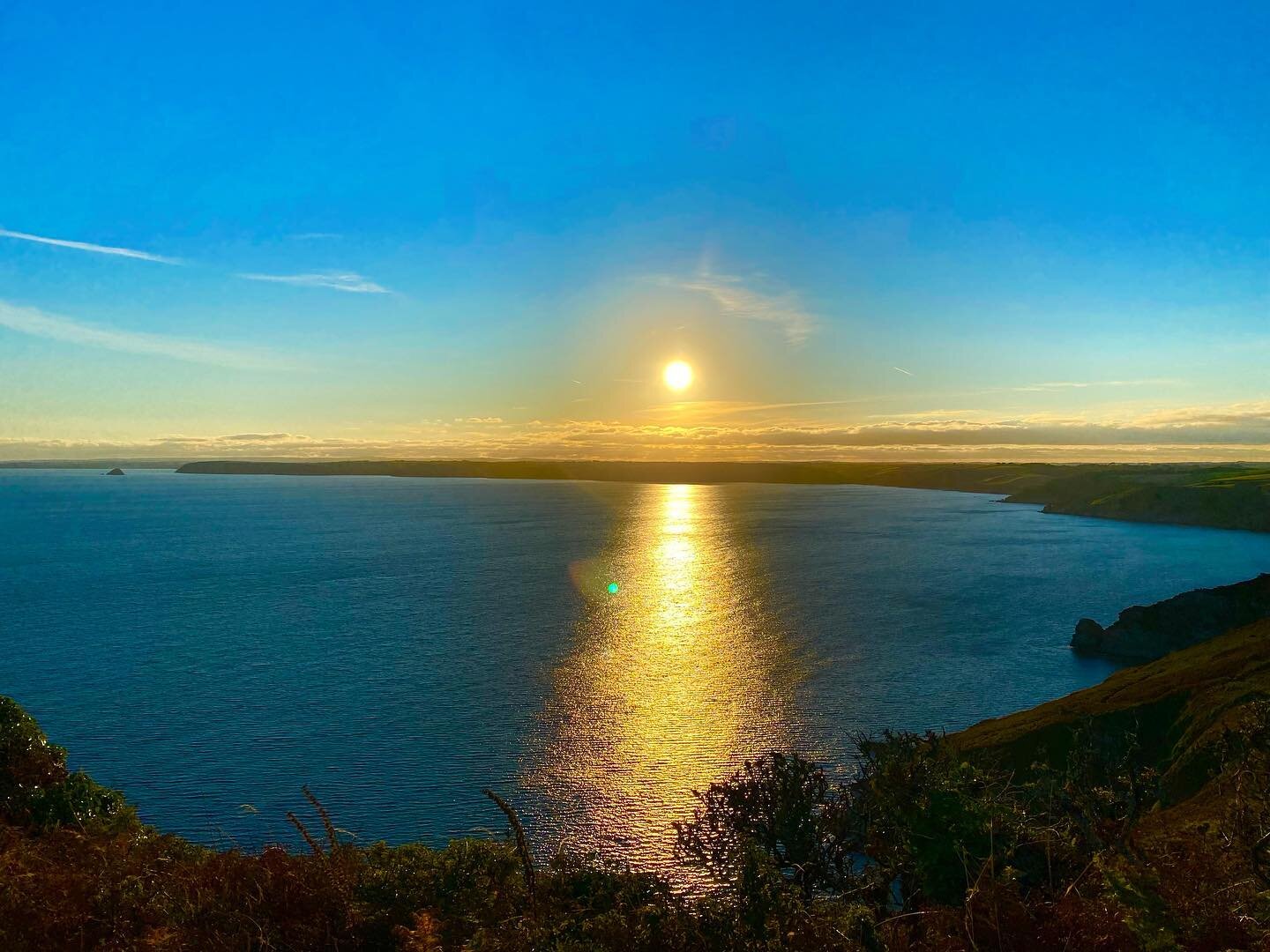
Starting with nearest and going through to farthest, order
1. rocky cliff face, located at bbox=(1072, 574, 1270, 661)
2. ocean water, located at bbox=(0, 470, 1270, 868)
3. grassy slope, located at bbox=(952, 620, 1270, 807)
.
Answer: grassy slope, located at bbox=(952, 620, 1270, 807), ocean water, located at bbox=(0, 470, 1270, 868), rocky cliff face, located at bbox=(1072, 574, 1270, 661)

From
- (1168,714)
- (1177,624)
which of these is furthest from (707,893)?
(1177,624)

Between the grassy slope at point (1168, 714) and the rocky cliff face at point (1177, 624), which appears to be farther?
the rocky cliff face at point (1177, 624)

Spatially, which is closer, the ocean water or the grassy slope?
the grassy slope

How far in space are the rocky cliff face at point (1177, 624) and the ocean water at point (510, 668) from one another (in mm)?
4006

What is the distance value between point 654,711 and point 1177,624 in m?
56.9

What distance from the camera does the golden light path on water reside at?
154 ft

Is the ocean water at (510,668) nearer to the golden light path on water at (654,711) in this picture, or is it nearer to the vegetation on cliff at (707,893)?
the golden light path on water at (654,711)

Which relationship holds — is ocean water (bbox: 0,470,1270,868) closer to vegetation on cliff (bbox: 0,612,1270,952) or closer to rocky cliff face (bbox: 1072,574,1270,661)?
rocky cliff face (bbox: 1072,574,1270,661)

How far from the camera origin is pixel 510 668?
7706cm

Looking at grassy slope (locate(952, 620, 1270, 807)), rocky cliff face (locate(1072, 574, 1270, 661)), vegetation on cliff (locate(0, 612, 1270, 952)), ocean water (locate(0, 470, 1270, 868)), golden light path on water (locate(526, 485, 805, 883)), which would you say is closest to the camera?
vegetation on cliff (locate(0, 612, 1270, 952))

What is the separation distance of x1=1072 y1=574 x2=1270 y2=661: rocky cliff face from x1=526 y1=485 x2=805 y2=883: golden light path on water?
108ft

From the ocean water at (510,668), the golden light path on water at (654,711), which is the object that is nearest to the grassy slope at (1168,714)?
the ocean water at (510,668)

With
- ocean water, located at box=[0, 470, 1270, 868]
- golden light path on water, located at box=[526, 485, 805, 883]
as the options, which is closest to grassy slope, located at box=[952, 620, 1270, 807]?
ocean water, located at box=[0, 470, 1270, 868]

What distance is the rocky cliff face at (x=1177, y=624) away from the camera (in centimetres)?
8056
